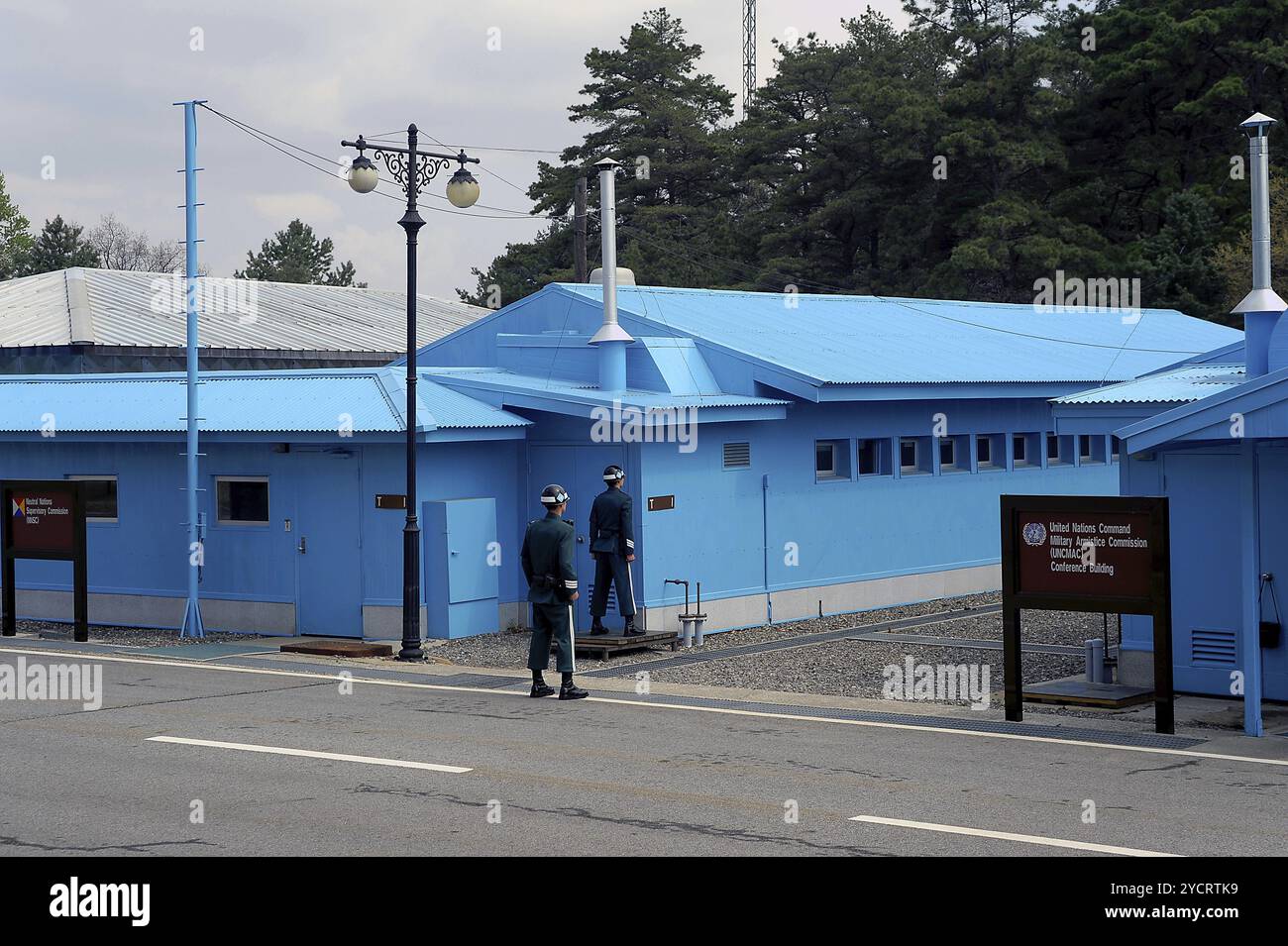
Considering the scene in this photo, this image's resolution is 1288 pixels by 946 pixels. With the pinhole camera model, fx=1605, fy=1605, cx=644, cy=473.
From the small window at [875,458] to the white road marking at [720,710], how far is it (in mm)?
8632

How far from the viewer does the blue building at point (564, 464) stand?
2045 centimetres

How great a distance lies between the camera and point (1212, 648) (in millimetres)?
15133

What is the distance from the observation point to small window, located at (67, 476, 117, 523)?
910 inches

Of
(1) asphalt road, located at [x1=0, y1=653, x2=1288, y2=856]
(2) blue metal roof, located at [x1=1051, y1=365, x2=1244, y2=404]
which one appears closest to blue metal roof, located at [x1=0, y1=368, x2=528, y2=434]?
(1) asphalt road, located at [x1=0, y1=653, x2=1288, y2=856]

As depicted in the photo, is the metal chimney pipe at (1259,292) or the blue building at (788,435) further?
the blue building at (788,435)

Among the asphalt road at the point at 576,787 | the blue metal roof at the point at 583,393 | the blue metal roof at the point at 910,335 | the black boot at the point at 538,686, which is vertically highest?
the blue metal roof at the point at 910,335

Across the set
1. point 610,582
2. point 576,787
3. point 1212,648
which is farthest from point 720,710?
point 610,582

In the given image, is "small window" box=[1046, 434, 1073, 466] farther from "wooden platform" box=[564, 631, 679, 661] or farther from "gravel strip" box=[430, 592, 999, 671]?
"wooden platform" box=[564, 631, 679, 661]

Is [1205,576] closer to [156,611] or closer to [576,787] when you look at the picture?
[576,787]

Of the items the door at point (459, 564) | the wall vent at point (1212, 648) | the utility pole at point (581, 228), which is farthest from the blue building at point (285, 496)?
the utility pole at point (581, 228)

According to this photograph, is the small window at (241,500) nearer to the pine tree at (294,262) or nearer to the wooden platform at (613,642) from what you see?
the wooden platform at (613,642)

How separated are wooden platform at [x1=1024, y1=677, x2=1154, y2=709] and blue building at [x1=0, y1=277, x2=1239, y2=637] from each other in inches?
245
